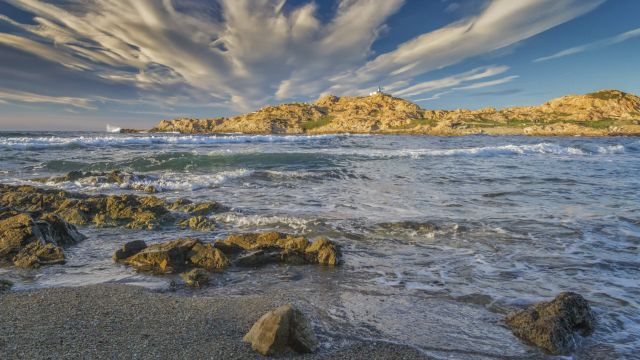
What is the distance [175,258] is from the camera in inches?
281

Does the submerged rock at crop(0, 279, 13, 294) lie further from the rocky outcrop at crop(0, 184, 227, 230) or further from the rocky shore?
the rocky outcrop at crop(0, 184, 227, 230)

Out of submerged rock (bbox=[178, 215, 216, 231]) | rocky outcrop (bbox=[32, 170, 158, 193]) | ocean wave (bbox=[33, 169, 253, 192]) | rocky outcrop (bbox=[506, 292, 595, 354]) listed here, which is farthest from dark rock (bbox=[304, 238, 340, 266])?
rocky outcrop (bbox=[32, 170, 158, 193])

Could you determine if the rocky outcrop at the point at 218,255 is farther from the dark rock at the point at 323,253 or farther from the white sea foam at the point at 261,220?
the white sea foam at the point at 261,220

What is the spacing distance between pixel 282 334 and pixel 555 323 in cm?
320

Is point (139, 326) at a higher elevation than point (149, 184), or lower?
higher

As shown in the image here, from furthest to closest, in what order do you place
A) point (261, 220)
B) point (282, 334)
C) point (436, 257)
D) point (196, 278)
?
point (261, 220) → point (436, 257) → point (196, 278) → point (282, 334)

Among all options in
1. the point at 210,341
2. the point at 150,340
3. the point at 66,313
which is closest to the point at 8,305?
the point at 66,313

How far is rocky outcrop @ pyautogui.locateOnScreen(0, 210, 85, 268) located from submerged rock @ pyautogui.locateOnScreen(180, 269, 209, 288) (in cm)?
290

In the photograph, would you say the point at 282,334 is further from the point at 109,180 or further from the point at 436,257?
the point at 109,180

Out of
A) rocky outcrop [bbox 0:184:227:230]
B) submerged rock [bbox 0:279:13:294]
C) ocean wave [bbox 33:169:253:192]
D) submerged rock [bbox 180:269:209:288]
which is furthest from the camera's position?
ocean wave [bbox 33:169:253:192]

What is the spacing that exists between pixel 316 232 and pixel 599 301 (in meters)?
5.72

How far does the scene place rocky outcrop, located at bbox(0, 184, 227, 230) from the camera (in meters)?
10.6

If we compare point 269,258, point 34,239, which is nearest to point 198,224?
point 34,239

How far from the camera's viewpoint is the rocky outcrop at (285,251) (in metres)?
7.22
